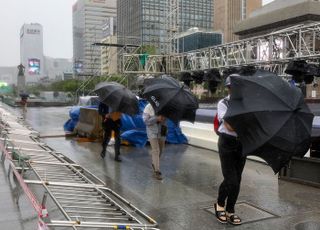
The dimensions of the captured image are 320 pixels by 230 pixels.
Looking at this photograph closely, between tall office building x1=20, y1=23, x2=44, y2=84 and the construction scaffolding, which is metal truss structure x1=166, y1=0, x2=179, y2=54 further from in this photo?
tall office building x1=20, y1=23, x2=44, y2=84

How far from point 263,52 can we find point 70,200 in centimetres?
1344

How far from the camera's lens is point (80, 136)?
1464cm

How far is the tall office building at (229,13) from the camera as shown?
362 feet

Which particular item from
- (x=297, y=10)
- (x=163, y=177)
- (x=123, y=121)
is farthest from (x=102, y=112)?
(x=297, y=10)

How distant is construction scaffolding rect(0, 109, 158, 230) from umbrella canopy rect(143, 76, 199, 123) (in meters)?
1.78

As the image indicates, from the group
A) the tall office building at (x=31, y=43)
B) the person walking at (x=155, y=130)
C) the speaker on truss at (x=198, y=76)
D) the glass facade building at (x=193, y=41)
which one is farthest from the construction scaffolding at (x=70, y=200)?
the tall office building at (x=31, y=43)

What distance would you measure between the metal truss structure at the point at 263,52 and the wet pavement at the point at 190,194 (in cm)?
747

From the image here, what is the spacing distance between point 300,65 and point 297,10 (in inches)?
2619

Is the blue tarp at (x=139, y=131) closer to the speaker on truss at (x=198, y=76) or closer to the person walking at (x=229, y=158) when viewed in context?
the person walking at (x=229, y=158)

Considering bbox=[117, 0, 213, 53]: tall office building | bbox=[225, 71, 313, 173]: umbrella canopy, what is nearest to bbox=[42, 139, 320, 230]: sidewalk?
bbox=[225, 71, 313, 173]: umbrella canopy

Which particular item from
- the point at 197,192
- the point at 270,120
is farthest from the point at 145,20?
the point at 270,120

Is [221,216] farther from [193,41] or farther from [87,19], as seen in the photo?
[87,19]

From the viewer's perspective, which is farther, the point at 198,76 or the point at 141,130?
the point at 198,76

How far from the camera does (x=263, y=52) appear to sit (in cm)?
1766
